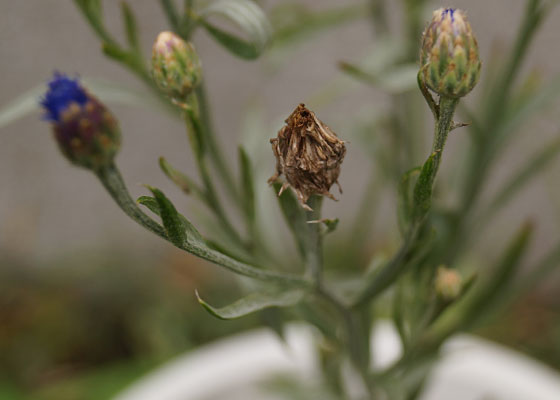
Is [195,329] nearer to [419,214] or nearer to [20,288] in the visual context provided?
[20,288]

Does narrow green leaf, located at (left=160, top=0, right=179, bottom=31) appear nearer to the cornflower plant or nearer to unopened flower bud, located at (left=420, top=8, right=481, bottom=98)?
the cornflower plant

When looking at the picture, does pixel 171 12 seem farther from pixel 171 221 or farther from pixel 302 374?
pixel 302 374

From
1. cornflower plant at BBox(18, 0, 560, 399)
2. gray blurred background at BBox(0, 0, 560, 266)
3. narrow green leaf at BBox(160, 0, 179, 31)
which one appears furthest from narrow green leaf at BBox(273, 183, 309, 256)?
gray blurred background at BBox(0, 0, 560, 266)

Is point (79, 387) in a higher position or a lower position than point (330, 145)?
lower

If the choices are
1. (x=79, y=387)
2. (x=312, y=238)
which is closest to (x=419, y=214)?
(x=312, y=238)

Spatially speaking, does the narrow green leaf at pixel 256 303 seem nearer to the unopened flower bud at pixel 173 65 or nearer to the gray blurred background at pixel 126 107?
the unopened flower bud at pixel 173 65

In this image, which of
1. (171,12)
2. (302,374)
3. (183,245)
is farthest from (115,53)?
(302,374)
